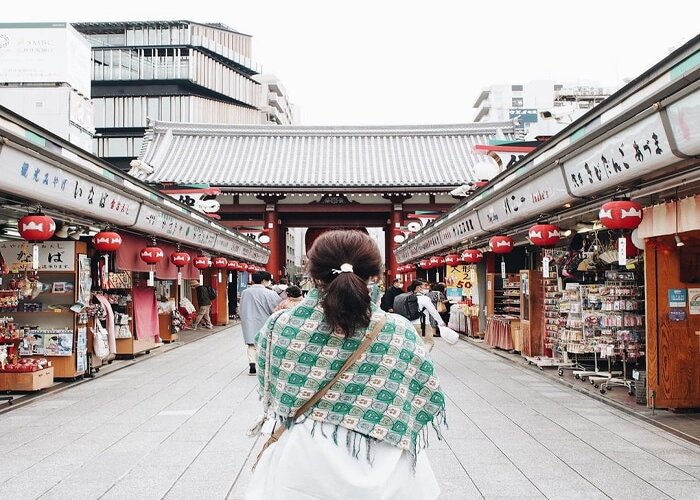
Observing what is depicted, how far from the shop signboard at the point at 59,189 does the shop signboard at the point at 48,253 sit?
73 centimetres

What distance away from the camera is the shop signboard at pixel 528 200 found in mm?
8820

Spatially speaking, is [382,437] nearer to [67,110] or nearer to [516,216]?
[516,216]

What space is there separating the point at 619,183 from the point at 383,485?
213 inches

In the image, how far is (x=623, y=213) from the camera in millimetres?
7273

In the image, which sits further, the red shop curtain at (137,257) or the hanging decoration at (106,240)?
the red shop curtain at (137,257)

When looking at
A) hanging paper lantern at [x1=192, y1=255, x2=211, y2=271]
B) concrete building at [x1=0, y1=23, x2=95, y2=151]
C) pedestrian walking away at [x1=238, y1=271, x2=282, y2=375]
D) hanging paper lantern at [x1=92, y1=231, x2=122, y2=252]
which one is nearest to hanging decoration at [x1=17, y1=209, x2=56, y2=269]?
hanging paper lantern at [x1=92, y1=231, x2=122, y2=252]

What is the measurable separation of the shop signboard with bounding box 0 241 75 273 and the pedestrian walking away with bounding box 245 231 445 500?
27.8 feet

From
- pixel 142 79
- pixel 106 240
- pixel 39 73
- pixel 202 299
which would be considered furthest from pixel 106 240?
pixel 142 79

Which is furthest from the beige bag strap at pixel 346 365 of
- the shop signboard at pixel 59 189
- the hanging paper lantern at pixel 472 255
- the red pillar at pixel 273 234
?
the red pillar at pixel 273 234

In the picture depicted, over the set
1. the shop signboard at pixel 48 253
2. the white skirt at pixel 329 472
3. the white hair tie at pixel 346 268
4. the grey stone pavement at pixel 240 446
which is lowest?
the grey stone pavement at pixel 240 446

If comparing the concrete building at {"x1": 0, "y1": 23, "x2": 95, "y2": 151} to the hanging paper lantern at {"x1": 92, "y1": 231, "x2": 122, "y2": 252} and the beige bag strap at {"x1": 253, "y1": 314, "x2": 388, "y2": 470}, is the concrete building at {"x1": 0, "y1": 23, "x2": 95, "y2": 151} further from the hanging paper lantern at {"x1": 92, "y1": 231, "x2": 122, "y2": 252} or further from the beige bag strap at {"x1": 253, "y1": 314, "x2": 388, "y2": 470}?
the beige bag strap at {"x1": 253, "y1": 314, "x2": 388, "y2": 470}

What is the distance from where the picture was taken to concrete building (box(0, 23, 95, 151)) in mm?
34625

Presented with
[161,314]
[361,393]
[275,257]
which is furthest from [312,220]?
[361,393]

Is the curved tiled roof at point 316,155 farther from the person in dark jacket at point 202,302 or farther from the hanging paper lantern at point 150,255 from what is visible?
the hanging paper lantern at point 150,255
